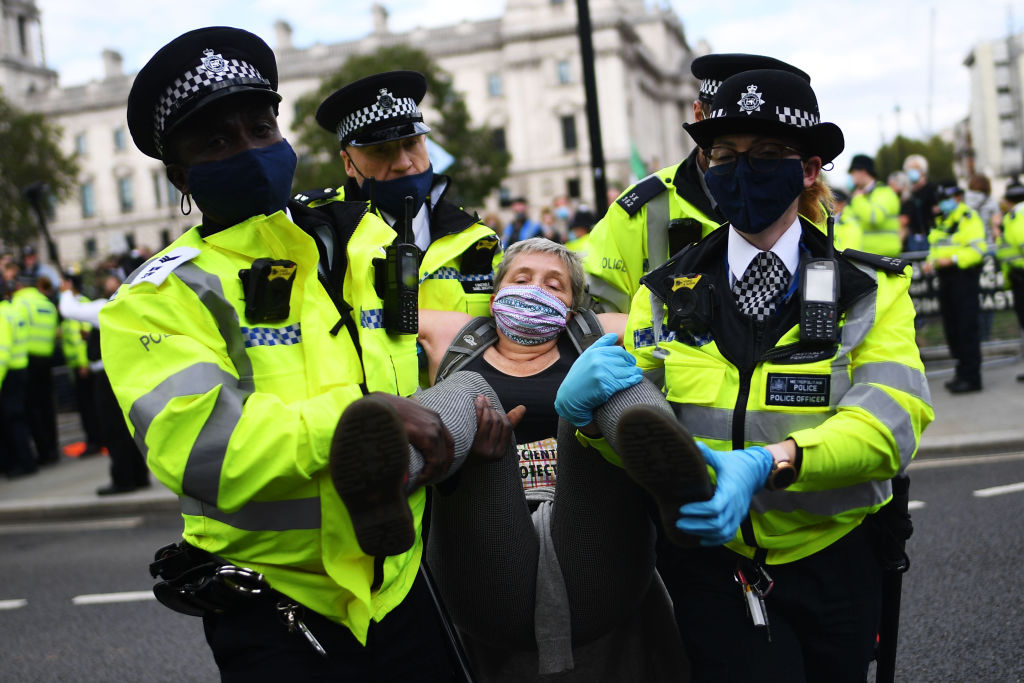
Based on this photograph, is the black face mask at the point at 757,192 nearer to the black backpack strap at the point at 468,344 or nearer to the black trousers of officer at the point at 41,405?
the black backpack strap at the point at 468,344

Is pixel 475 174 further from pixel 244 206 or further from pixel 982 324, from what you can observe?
pixel 244 206

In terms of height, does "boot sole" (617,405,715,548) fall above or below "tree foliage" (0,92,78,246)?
below

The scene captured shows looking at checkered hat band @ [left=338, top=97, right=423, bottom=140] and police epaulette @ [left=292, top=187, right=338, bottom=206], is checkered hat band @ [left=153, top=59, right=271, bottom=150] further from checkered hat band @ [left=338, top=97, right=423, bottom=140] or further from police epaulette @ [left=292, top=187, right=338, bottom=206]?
checkered hat band @ [left=338, top=97, right=423, bottom=140]

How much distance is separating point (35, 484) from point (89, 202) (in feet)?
253

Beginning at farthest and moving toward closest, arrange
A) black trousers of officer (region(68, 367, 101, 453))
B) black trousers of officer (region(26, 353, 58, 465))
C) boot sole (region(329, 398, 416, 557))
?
black trousers of officer (region(68, 367, 101, 453))
black trousers of officer (region(26, 353, 58, 465))
boot sole (region(329, 398, 416, 557))

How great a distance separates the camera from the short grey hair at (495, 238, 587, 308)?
3.58 metres

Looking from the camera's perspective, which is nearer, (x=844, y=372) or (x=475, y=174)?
(x=844, y=372)

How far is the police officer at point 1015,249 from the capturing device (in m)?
9.70

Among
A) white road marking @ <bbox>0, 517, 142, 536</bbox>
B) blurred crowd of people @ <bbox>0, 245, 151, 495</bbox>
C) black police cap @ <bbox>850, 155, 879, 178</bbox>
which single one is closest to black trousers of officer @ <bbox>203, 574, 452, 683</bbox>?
white road marking @ <bbox>0, 517, 142, 536</bbox>

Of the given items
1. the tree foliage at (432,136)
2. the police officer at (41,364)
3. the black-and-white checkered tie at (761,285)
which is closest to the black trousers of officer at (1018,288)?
the black-and-white checkered tie at (761,285)

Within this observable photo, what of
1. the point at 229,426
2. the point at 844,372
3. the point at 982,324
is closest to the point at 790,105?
the point at 844,372

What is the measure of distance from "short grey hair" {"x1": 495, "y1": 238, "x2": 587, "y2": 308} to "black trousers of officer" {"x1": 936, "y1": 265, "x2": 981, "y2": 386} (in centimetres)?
697

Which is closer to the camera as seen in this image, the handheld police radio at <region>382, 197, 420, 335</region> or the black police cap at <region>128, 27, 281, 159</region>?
the black police cap at <region>128, 27, 281, 159</region>

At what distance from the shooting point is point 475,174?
51.4 metres
